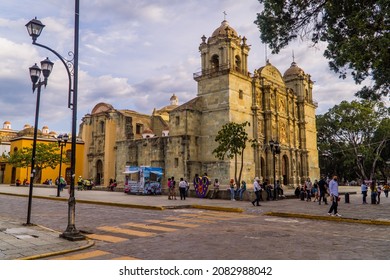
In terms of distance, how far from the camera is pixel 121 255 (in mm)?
6574

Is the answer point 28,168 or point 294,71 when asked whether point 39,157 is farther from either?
point 294,71

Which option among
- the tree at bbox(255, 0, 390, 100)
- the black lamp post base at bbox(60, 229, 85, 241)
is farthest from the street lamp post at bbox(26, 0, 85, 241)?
the tree at bbox(255, 0, 390, 100)

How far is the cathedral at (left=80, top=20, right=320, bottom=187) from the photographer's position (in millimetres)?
34000

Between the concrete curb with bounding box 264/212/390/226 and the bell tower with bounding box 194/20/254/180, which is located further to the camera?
the bell tower with bounding box 194/20/254/180

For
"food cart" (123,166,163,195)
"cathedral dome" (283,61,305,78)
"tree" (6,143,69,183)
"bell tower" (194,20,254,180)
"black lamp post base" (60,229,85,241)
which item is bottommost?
"black lamp post base" (60,229,85,241)

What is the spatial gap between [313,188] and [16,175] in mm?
43258

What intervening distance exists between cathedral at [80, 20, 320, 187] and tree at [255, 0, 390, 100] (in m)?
14.9

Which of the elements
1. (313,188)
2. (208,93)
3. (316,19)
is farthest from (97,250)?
(208,93)

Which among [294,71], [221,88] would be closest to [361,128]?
[294,71]

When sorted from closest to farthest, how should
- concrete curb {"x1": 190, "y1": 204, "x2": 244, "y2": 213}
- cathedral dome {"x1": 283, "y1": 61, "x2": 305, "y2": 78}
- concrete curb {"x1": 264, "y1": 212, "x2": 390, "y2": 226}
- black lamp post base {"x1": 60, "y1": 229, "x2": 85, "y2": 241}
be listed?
black lamp post base {"x1": 60, "y1": 229, "x2": 85, "y2": 241}
concrete curb {"x1": 264, "y1": 212, "x2": 390, "y2": 226}
concrete curb {"x1": 190, "y1": 204, "x2": 244, "y2": 213}
cathedral dome {"x1": 283, "y1": 61, "x2": 305, "y2": 78}

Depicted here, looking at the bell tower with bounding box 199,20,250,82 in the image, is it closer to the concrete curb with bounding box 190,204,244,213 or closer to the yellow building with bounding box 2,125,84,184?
the concrete curb with bounding box 190,204,244,213

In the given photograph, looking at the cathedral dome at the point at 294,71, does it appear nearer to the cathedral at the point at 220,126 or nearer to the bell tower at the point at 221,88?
the cathedral at the point at 220,126

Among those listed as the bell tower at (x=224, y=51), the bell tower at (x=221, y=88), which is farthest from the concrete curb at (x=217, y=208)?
the bell tower at (x=224, y=51)

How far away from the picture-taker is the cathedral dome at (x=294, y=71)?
47312 mm
